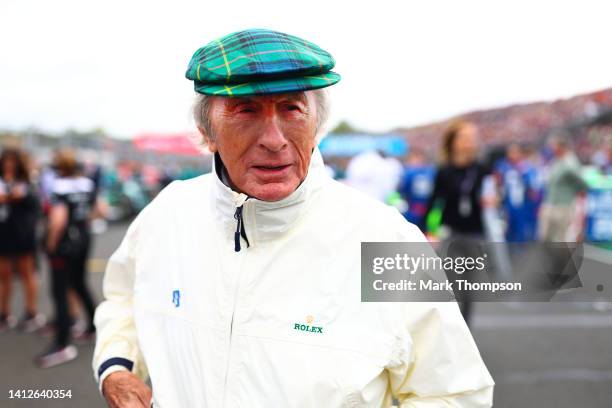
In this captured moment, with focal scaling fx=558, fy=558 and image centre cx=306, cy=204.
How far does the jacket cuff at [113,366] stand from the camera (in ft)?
5.17

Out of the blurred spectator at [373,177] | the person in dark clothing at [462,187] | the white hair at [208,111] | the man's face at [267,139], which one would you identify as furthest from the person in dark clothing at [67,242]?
the man's face at [267,139]

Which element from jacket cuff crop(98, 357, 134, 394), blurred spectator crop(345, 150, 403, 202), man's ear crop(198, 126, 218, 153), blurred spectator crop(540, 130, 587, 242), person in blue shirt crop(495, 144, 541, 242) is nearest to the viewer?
man's ear crop(198, 126, 218, 153)

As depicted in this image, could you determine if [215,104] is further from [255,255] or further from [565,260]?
[565,260]

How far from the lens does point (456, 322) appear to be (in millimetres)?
1312

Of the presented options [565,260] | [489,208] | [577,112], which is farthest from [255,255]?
[577,112]

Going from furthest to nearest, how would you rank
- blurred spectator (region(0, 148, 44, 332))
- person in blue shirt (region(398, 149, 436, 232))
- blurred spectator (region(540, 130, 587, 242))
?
1. person in blue shirt (region(398, 149, 436, 232))
2. blurred spectator (region(540, 130, 587, 242))
3. blurred spectator (region(0, 148, 44, 332))

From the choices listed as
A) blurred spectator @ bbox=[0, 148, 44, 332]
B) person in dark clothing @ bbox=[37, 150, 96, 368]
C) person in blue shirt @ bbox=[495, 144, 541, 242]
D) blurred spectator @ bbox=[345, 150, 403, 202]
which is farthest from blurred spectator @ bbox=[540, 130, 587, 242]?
blurred spectator @ bbox=[0, 148, 44, 332]

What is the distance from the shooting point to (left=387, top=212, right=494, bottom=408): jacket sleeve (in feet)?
4.25

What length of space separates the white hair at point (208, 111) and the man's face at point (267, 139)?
0.14 feet

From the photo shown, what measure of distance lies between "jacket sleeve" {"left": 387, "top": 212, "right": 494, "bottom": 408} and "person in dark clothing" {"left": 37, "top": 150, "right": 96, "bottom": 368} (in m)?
3.91

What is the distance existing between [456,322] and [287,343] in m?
0.40

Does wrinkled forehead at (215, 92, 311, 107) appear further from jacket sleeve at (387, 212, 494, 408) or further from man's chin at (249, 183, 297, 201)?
jacket sleeve at (387, 212, 494, 408)

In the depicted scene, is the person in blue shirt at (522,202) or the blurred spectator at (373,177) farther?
the person in blue shirt at (522,202)

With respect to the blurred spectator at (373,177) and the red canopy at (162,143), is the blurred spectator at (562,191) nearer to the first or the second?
the blurred spectator at (373,177)
